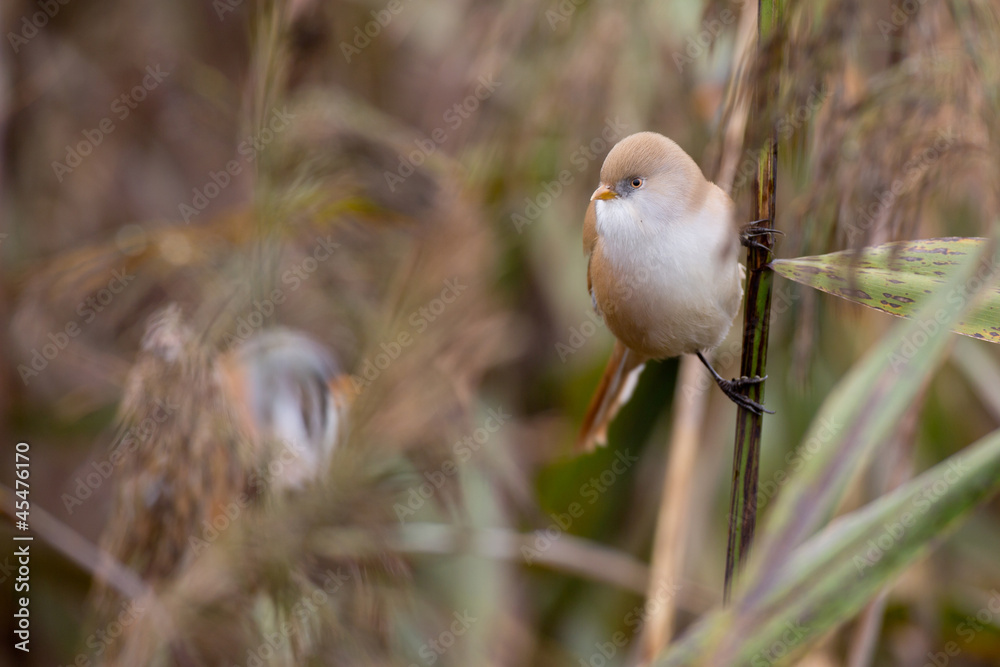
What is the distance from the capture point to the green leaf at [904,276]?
77cm

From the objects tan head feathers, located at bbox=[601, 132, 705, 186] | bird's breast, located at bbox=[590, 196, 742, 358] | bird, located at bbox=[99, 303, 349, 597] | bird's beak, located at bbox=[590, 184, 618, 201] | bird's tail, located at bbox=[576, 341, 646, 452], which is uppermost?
tan head feathers, located at bbox=[601, 132, 705, 186]

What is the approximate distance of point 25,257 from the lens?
2275 millimetres

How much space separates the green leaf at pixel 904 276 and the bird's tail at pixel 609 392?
56cm

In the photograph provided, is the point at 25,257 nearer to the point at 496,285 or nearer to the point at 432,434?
the point at 496,285

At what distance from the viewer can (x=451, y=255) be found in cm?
129

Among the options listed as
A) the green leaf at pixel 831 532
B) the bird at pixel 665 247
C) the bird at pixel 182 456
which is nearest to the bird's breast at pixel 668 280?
the bird at pixel 665 247

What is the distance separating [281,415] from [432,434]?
0.49 meters

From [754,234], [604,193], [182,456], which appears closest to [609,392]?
[604,193]

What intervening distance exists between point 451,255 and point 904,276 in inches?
27.0

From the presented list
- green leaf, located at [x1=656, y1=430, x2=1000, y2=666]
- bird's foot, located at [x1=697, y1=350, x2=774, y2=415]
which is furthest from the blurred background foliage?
green leaf, located at [x1=656, y1=430, x2=1000, y2=666]

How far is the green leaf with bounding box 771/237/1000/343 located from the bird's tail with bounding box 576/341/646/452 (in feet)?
1.83

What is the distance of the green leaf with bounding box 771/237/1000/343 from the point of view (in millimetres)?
766

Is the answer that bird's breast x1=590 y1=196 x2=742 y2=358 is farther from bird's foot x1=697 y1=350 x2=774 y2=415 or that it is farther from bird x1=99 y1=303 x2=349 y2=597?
bird x1=99 y1=303 x2=349 y2=597

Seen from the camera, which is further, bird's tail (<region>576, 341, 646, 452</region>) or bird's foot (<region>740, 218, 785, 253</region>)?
bird's tail (<region>576, 341, 646, 452</region>)
